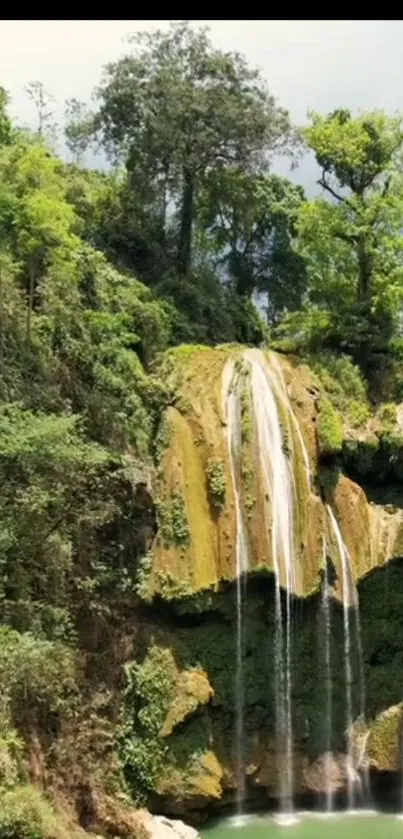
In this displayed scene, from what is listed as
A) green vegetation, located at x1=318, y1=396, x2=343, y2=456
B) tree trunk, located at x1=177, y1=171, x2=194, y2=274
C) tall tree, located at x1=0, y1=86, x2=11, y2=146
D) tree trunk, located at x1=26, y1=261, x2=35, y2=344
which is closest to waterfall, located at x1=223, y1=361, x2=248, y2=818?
green vegetation, located at x1=318, y1=396, x2=343, y2=456

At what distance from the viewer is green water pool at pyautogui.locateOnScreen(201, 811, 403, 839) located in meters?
12.7

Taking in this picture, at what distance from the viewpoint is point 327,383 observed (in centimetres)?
1759

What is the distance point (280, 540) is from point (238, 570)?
2.92ft

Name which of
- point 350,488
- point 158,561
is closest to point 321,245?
point 350,488

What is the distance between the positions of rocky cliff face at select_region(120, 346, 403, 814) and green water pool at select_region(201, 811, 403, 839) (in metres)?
0.47

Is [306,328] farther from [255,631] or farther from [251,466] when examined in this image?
[255,631]

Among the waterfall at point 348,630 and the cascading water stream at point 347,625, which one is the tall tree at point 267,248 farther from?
the waterfall at point 348,630

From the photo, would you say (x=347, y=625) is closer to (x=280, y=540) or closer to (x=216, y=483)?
(x=280, y=540)

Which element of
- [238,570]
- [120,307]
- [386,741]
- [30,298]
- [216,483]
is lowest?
[386,741]

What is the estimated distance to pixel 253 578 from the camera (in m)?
14.4

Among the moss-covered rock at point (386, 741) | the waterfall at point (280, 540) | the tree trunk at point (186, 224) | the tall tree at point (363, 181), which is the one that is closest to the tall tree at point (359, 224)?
the tall tree at point (363, 181)

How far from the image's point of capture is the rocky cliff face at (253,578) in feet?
44.5

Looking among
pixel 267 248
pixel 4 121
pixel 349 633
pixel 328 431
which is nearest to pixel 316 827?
pixel 349 633

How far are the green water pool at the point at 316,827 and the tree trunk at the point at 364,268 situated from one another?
11.1m
